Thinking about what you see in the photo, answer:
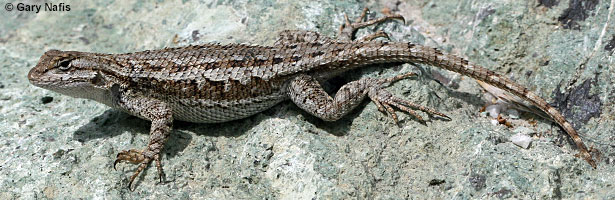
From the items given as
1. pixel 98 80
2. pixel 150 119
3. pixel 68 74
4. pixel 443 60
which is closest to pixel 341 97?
pixel 443 60

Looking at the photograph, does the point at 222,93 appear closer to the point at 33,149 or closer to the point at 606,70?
the point at 33,149

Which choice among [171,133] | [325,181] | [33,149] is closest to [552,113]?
[325,181]

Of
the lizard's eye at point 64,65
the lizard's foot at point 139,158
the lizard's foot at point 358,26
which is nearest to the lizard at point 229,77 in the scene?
the lizard's eye at point 64,65

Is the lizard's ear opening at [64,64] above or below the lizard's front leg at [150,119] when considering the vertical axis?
above

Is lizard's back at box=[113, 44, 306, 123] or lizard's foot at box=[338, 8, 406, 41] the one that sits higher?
lizard's foot at box=[338, 8, 406, 41]

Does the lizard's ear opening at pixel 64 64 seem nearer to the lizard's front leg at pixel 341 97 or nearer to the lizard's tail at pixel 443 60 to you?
the lizard's front leg at pixel 341 97

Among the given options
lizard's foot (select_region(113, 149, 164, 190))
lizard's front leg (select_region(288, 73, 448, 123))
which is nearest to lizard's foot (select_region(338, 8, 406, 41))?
lizard's front leg (select_region(288, 73, 448, 123))

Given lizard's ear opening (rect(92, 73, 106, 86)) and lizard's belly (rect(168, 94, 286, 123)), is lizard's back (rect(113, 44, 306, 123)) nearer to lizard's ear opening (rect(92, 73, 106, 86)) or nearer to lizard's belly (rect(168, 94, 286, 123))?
lizard's belly (rect(168, 94, 286, 123))
